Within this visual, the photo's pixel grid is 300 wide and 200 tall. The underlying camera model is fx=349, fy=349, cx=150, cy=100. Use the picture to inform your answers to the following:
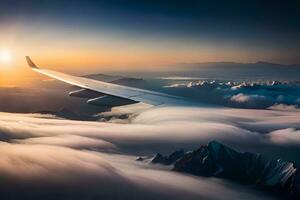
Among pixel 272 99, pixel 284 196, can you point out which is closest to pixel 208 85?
pixel 272 99

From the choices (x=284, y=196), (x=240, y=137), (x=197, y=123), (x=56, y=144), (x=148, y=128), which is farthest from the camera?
(x=284, y=196)

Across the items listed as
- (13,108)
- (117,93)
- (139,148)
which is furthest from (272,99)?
(117,93)

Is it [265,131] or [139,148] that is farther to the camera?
[139,148]

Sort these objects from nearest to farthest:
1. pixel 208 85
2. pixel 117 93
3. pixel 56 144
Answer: pixel 117 93, pixel 56 144, pixel 208 85

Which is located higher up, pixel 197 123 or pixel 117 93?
pixel 117 93

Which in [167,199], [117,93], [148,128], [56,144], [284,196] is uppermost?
[117,93]

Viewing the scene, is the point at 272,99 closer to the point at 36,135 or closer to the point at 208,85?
the point at 208,85
